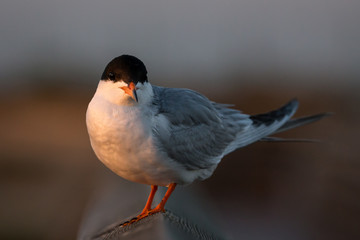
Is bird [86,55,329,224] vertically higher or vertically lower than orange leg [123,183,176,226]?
higher

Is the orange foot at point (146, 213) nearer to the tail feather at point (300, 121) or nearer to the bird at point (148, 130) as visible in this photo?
the bird at point (148, 130)

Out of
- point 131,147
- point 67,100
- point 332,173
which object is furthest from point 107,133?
point 67,100

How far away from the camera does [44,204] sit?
4.95 meters

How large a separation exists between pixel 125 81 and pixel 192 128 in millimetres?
717

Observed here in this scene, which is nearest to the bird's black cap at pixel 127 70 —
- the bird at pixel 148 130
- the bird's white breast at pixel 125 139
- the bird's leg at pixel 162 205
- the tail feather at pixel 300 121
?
the bird at pixel 148 130

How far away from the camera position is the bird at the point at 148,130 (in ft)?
7.17

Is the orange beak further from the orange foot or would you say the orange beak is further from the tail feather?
the tail feather

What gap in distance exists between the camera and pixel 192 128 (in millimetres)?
2744

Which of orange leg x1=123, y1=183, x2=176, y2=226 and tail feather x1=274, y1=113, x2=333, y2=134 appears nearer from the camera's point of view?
orange leg x1=123, y1=183, x2=176, y2=226

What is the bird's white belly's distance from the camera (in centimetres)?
219

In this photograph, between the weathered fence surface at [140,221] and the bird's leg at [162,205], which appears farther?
the bird's leg at [162,205]

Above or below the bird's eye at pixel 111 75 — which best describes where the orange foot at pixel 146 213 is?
below

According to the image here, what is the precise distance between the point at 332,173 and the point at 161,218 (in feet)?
12.1

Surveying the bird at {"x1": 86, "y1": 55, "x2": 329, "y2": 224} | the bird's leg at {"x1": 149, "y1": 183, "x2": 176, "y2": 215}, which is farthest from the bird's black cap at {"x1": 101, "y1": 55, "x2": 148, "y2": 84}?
the bird's leg at {"x1": 149, "y1": 183, "x2": 176, "y2": 215}
